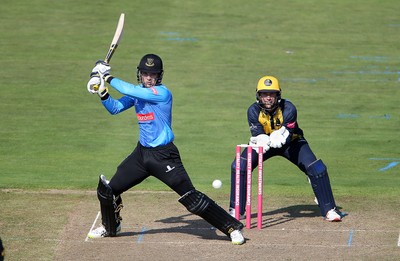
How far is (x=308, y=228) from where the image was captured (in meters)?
12.6

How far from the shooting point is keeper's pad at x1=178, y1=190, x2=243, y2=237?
1172 cm

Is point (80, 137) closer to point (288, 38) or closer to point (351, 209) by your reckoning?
point (351, 209)

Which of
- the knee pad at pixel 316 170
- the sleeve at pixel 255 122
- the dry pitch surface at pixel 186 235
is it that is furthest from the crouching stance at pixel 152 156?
the knee pad at pixel 316 170

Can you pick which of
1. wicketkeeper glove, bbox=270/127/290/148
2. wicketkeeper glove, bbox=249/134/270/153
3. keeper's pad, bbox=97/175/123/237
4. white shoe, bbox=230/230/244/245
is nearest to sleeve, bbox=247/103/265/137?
wicketkeeper glove, bbox=249/134/270/153

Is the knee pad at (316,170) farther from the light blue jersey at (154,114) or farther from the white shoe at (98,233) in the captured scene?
the white shoe at (98,233)

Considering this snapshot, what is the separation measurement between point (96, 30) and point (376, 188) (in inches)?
516

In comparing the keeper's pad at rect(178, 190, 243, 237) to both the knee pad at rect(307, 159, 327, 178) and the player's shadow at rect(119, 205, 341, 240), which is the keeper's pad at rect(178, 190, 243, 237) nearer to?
the player's shadow at rect(119, 205, 341, 240)

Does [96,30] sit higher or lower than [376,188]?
higher

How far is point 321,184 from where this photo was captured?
13.0 metres

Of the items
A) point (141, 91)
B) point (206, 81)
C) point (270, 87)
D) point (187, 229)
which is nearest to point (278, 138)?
point (270, 87)

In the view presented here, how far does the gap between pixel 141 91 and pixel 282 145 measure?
2.37m

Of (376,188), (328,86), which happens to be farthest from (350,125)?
(376,188)

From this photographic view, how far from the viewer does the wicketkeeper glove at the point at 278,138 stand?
12.6 m

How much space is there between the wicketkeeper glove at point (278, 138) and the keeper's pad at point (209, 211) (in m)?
1.35
